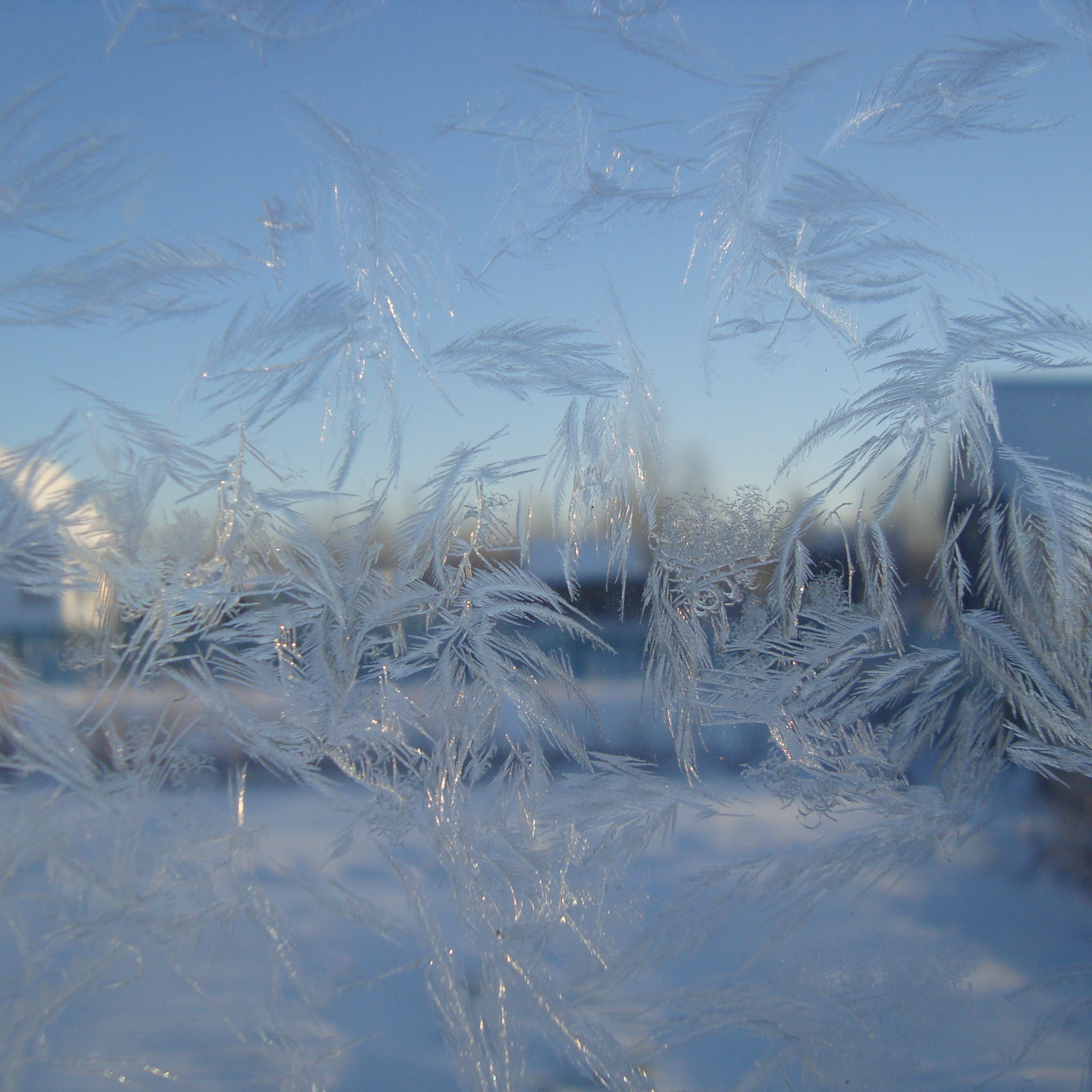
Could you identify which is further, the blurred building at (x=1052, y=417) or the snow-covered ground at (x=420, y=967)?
the blurred building at (x=1052, y=417)

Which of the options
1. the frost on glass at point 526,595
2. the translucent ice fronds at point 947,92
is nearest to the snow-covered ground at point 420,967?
the frost on glass at point 526,595

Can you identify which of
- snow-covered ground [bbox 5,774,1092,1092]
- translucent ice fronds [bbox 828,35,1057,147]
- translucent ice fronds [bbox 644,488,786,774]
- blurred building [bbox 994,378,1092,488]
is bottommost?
snow-covered ground [bbox 5,774,1092,1092]

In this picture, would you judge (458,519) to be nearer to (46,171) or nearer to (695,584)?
(695,584)

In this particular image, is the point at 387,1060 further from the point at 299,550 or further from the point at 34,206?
the point at 34,206

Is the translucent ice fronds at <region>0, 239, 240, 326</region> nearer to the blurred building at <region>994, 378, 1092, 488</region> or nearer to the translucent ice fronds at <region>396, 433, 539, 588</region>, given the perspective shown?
the translucent ice fronds at <region>396, 433, 539, 588</region>

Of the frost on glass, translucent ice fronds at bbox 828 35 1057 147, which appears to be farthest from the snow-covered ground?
translucent ice fronds at bbox 828 35 1057 147

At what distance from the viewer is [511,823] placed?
53.0 inches

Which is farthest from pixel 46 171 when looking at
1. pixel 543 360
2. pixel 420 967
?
pixel 420 967

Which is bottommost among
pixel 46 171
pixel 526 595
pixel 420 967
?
pixel 420 967

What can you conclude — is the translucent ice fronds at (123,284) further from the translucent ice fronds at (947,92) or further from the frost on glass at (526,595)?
the translucent ice fronds at (947,92)

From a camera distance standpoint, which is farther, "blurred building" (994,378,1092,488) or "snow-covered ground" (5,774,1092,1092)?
"blurred building" (994,378,1092,488)

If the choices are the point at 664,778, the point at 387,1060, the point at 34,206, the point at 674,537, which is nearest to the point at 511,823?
the point at 664,778

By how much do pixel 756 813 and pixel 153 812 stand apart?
104 cm

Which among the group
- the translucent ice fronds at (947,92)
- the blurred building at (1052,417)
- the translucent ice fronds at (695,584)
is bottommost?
the translucent ice fronds at (695,584)
